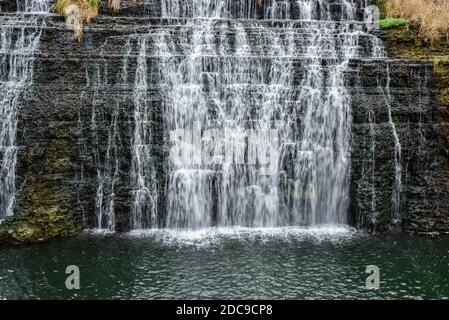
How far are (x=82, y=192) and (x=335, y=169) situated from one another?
7.01 metres

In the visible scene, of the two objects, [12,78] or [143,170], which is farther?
[12,78]

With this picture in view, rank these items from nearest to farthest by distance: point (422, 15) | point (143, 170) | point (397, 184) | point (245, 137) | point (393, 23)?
point (143, 170), point (397, 184), point (245, 137), point (422, 15), point (393, 23)

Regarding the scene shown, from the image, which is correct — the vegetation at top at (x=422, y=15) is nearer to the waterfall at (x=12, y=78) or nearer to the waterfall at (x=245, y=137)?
the waterfall at (x=245, y=137)

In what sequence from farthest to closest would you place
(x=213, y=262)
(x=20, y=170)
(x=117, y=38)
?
1. (x=117, y=38)
2. (x=20, y=170)
3. (x=213, y=262)

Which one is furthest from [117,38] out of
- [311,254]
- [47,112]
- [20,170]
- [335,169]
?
[311,254]

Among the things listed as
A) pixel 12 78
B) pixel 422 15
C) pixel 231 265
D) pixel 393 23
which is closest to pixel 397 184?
pixel 231 265

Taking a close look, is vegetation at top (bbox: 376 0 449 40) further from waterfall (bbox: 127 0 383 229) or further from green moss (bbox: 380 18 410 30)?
waterfall (bbox: 127 0 383 229)

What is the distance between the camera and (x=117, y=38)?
42.7ft

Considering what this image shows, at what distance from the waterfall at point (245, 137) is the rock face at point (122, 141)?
0.28 m

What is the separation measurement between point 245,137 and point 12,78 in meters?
6.87

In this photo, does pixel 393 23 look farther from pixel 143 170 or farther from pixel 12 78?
pixel 12 78

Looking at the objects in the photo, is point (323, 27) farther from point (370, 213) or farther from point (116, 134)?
point (116, 134)

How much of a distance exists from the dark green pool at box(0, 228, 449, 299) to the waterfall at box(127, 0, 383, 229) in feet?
2.35

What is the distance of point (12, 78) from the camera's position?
478 inches
